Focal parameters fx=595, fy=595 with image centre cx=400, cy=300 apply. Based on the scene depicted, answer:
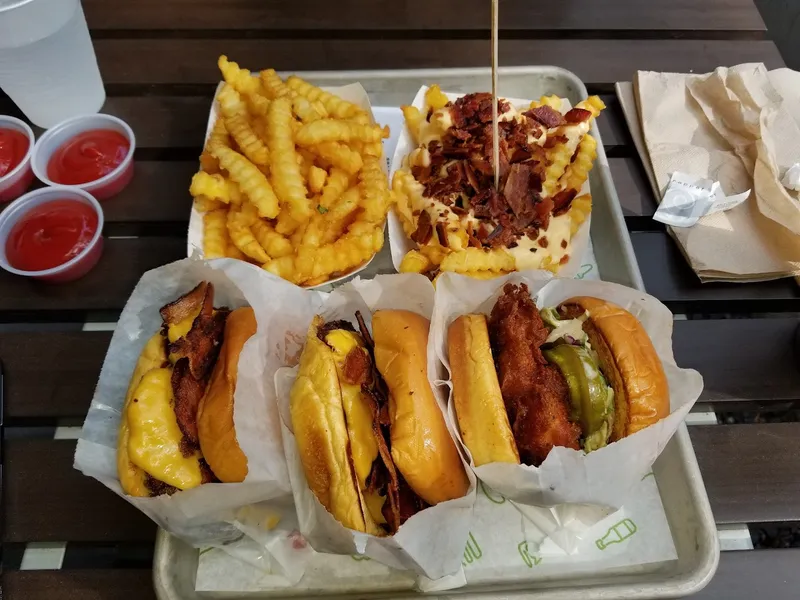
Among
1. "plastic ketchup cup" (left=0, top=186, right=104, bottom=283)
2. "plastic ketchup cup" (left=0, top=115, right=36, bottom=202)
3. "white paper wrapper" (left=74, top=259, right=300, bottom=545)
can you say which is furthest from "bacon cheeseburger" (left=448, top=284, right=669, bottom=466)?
"plastic ketchup cup" (left=0, top=115, right=36, bottom=202)

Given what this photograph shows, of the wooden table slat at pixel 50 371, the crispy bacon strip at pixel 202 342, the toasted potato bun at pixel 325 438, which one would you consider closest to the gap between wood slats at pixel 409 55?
the wooden table slat at pixel 50 371

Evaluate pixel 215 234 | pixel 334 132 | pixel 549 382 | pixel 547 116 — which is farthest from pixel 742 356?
pixel 215 234

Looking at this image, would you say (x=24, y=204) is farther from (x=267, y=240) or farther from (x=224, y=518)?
(x=224, y=518)

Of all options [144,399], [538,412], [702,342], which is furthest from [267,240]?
[702,342]

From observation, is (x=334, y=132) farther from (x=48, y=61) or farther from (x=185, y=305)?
(x=48, y=61)

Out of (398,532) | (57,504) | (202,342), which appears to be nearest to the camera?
(398,532)
